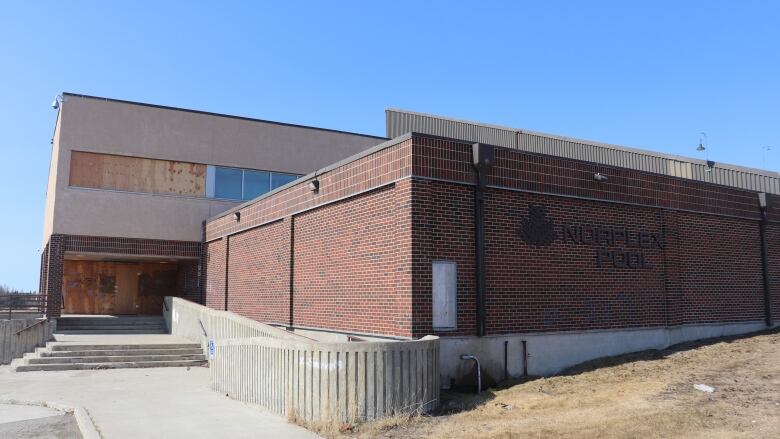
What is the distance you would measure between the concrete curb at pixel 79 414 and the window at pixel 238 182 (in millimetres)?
14122

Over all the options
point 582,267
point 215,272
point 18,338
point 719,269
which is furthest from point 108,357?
point 719,269

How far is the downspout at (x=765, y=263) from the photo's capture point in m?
16.8

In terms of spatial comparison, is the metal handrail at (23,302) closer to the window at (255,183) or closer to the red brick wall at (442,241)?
the window at (255,183)

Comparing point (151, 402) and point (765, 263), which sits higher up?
point (765, 263)

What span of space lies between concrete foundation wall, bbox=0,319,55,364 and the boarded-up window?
14.9m

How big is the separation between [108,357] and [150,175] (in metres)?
8.99

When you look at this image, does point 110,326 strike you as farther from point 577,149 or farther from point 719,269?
point 719,269

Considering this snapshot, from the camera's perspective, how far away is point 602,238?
13.9 m

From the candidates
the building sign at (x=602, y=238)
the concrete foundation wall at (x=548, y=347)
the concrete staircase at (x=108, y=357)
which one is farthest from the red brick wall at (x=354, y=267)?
the concrete staircase at (x=108, y=357)

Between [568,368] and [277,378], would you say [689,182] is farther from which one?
[277,378]

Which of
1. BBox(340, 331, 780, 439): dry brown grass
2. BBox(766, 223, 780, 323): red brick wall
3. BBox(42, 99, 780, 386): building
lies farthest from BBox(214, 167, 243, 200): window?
BBox(766, 223, 780, 323): red brick wall

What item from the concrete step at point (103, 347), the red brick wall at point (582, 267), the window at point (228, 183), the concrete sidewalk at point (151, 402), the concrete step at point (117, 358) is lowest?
the concrete sidewalk at point (151, 402)

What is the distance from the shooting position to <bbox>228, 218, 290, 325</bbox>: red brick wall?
1700 centimetres

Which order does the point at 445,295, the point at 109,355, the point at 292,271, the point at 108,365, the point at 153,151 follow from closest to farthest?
the point at 445,295, the point at 292,271, the point at 108,365, the point at 109,355, the point at 153,151
